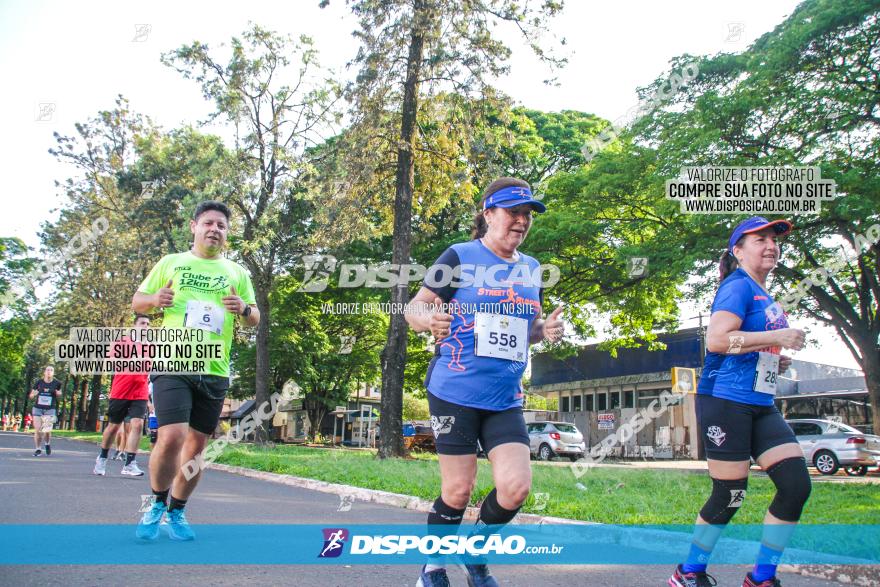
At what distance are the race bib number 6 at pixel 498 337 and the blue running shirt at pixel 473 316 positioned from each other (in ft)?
0.08

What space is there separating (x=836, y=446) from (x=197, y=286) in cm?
2156

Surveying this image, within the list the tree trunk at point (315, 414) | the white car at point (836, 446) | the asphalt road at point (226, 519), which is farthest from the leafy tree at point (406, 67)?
the tree trunk at point (315, 414)

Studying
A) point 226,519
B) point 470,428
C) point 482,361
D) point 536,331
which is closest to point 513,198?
point 536,331

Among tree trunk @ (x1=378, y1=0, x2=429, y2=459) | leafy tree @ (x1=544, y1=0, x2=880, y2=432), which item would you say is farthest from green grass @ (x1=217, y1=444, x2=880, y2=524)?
leafy tree @ (x1=544, y1=0, x2=880, y2=432)

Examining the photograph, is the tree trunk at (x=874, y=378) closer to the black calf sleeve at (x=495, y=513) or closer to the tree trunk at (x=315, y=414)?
the black calf sleeve at (x=495, y=513)

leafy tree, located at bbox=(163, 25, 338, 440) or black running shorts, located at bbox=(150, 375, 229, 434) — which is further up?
leafy tree, located at bbox=(163, 25, 338, 440)

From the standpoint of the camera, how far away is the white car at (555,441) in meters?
27.0

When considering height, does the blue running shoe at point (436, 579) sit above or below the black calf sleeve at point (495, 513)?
below

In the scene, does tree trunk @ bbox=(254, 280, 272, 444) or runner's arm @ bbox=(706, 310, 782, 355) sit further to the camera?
tree trunk @ bbox=(254, 280, 272, 444)

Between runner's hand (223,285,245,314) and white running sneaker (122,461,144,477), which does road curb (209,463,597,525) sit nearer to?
white running sneaker (122,461,144,477)

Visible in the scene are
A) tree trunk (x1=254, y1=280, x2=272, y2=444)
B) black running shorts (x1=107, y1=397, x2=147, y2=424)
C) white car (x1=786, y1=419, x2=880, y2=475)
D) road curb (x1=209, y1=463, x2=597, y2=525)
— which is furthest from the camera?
tree trunk (x1=254, y1=280, x2=272, y2=444)

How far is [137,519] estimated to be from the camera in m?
5.94

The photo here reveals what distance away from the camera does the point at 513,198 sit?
12.0 ft

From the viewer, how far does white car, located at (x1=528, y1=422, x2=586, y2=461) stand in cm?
2698
